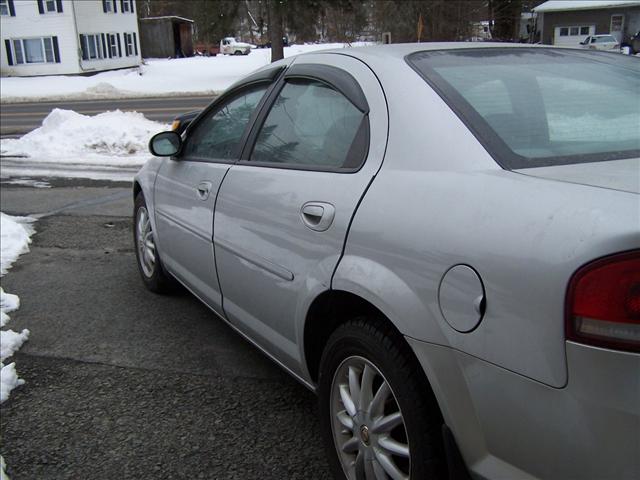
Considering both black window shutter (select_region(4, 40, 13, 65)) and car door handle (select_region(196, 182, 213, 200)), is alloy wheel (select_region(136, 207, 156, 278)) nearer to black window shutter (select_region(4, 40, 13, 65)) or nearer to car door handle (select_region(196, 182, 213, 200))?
car door handle (select_region(196, 182, 213, 200))

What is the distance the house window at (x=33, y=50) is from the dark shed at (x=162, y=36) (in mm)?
15897

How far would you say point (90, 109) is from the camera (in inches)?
902

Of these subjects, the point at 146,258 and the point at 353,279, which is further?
the point at 146,258

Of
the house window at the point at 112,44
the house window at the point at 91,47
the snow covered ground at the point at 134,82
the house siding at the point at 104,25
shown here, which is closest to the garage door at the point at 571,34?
the snow covered ground at the point at 134,82

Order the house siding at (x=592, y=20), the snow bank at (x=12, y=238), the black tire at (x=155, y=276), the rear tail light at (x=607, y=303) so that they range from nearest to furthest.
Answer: the rear tail light at (x=607, y=303)
the black tire at (x=155, y=276)
the snow bank at (x=12, y=238)
the house siding at (x=592, y=20)

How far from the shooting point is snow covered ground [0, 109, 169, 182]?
10383 millimetres

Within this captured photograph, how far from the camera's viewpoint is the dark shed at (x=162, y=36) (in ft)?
177

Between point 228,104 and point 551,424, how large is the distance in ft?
8.85

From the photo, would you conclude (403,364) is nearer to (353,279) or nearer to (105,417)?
(353,279)

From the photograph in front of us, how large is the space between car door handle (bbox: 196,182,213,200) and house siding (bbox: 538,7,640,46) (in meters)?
32.0

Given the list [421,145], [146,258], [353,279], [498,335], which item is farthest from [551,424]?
[146,258]

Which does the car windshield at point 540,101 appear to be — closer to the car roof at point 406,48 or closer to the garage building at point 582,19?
the car roof at point 406,48

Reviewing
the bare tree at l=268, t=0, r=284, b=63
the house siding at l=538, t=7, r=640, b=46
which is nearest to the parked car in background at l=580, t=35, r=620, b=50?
the house siding at l=538, t=7, r=640, b=46

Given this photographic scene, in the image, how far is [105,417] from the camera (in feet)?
10.1
